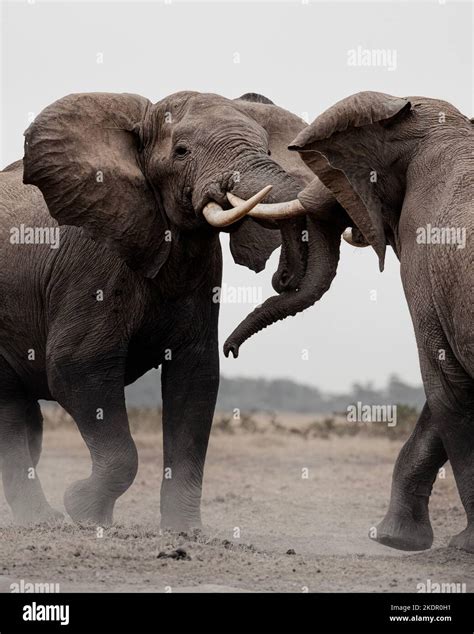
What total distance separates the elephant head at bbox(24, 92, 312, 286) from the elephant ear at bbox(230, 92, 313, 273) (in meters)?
0.24

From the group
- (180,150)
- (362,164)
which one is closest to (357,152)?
(362,164)

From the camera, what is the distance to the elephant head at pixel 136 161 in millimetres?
9844

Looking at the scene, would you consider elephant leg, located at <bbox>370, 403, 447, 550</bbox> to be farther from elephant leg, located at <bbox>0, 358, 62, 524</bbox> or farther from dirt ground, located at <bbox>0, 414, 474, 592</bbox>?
elephant leg, located at <bbox>0, 358, 62, 524</bbox>

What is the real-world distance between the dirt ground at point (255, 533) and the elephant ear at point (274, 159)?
1903mm

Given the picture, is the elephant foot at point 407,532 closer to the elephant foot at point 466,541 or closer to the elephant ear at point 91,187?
the elephant foot at point 466,541

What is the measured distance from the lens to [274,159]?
10656mm

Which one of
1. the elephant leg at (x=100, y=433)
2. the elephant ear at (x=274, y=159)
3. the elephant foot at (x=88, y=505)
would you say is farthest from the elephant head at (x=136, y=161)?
the elephant foot at (x=88, y=505)

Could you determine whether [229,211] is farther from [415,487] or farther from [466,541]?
[466,541]

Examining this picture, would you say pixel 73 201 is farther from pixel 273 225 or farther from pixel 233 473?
pixel 233 473

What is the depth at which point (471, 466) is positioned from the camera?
8656 millimetres

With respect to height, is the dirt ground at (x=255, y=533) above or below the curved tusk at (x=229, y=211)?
below

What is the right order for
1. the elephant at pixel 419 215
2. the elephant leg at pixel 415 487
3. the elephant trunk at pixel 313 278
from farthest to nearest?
the elephant leg at pixel 415 487 < the elephant trunk at pixel 313 278 < the elephant at pixel 419 215

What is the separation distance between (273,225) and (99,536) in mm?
2089
